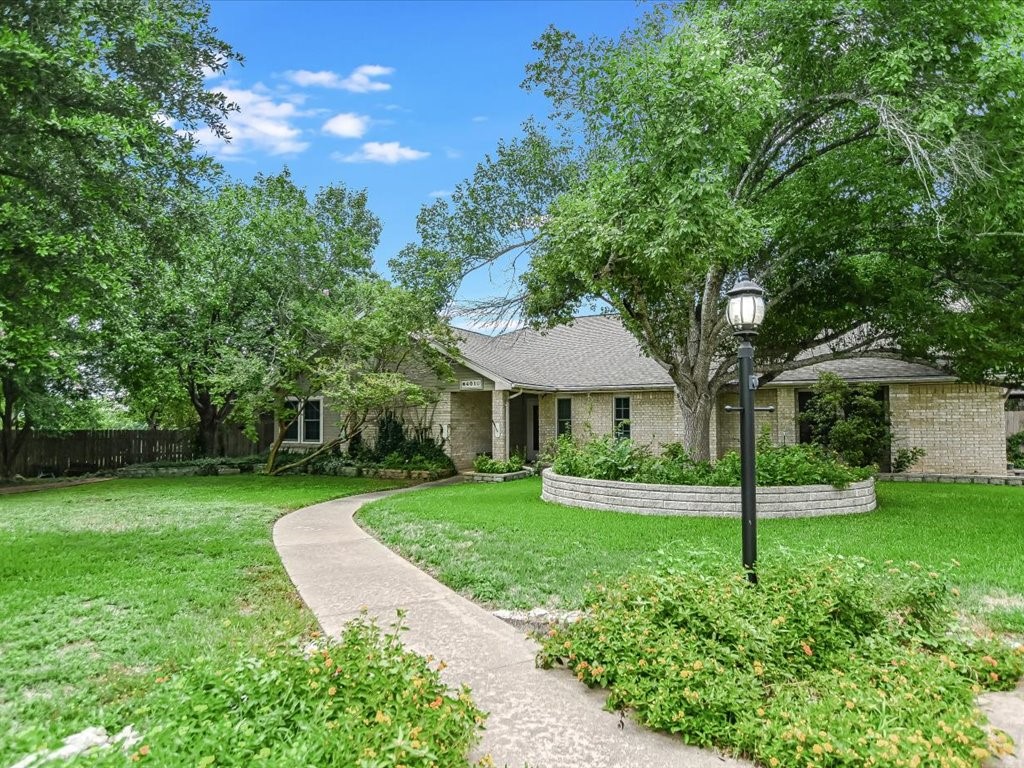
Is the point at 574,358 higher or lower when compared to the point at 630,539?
higher

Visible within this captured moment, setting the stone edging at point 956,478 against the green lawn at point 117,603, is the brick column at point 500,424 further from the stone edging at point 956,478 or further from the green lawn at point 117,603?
the stone edging at point 956,478

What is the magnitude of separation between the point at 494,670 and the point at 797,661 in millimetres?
1850

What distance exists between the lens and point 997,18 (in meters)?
8.34

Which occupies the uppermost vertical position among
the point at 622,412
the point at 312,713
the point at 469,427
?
the point at 622,412

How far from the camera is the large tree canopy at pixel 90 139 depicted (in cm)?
643

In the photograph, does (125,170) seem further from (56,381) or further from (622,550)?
(56,381)

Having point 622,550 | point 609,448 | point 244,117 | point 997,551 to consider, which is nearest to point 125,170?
point 244,117

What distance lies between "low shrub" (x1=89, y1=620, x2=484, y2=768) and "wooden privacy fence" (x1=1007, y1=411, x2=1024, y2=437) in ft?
61.3

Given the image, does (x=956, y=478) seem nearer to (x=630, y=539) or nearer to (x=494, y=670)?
(x=630, y=539)

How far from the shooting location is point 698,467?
1055 centimetres

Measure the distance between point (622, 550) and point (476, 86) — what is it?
32.6 feet

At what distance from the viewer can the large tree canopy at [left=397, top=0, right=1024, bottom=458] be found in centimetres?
855

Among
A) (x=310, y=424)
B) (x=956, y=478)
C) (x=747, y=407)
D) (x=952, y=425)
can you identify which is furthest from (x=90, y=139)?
(x=952, y=425)

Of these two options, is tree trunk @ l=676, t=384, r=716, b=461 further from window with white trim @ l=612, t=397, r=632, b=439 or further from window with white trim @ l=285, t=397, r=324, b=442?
window with white trim @ l=285, t=397, r=324, b=442
